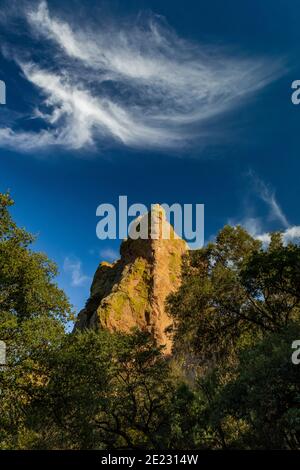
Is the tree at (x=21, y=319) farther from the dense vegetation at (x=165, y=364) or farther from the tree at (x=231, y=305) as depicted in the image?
the tree at (x=231, y=305)

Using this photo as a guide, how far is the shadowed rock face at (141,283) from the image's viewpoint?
240 feet

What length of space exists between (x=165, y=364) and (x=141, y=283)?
53.5m

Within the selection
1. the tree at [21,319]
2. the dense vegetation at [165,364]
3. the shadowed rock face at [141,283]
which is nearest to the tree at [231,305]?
the dense vegetation at [165,364]

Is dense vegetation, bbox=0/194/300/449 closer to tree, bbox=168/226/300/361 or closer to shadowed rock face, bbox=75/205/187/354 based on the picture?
tree, bbox=168/226/300/361

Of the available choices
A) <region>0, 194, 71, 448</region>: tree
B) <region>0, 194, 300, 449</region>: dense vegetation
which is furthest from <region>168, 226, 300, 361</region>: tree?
<region>0, 194, 71, 448</region>: tree

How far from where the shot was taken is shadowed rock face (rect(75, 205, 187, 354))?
240 feet

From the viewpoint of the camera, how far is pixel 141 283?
3199 inches

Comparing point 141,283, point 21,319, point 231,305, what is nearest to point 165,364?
point 231,305

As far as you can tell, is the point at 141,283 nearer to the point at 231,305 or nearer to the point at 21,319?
the point at 231,305

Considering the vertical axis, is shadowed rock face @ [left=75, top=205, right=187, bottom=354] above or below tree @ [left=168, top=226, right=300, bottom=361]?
above

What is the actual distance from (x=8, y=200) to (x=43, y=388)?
36.4 feet

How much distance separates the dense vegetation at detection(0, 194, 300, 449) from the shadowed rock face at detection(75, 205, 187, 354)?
3936 centimetres
